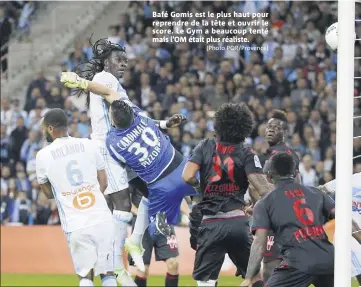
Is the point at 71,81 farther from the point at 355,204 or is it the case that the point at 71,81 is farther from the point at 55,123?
the point at 355,204

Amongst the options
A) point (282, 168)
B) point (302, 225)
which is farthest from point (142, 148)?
point (302, 225)

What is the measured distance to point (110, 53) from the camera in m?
11.0

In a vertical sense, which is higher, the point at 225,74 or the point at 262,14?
the point at 262,14

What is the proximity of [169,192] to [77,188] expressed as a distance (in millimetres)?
1338

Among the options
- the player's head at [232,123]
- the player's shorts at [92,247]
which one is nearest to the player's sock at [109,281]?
the player's shorts at [92,247]

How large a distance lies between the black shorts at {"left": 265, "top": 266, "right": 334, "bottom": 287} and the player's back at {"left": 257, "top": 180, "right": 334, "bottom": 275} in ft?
0.20

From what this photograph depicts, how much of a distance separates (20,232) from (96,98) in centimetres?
708

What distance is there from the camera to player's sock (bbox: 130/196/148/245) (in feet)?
35.1

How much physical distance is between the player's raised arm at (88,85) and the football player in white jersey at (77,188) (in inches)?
19.1

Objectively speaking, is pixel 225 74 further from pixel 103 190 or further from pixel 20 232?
pixel 103 190

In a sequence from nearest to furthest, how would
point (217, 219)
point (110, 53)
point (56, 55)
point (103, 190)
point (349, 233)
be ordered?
point (349, 233), point (217, 219), point (103, 190), point (110, 53), point (56, 55)

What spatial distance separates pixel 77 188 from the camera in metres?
9.39

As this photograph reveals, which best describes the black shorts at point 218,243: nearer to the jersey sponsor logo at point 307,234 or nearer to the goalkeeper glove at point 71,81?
the jersey sponsor logo at point 307,234

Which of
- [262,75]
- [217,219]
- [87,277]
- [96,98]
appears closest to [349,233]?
[217,219]
